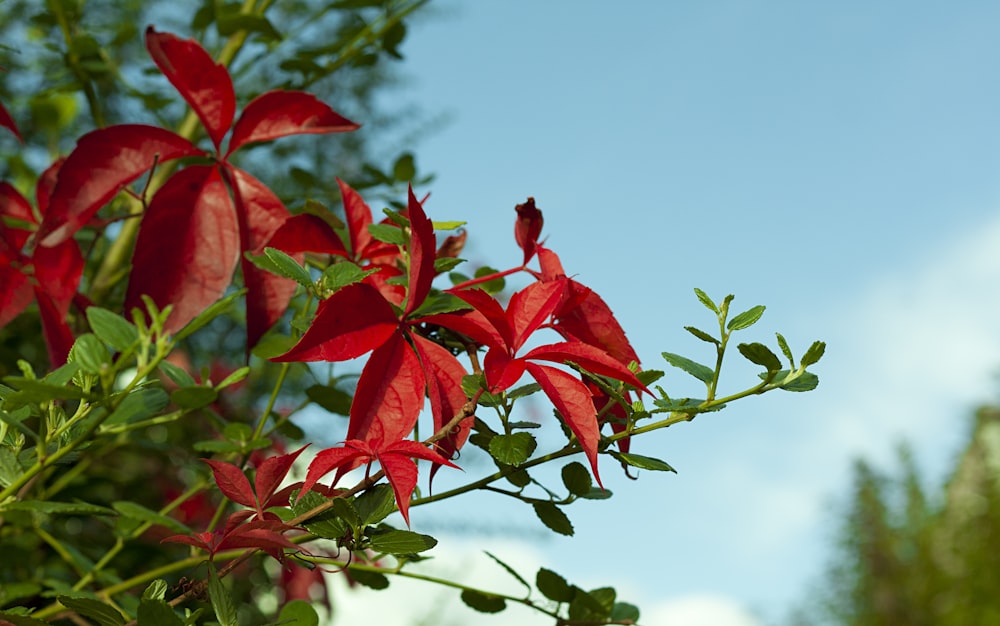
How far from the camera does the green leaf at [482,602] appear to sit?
59 centimetres

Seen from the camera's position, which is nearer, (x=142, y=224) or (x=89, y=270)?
(x=142, y=224)

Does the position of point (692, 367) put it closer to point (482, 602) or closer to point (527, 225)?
point (527, 225)

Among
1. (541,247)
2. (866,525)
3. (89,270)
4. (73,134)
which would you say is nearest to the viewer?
(541,247)

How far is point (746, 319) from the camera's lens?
422 mm

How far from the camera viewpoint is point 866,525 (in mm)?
5699

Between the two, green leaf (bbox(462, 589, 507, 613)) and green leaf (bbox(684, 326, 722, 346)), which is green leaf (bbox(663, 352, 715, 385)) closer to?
green leaf (bbox(684, 326, 722, 346))

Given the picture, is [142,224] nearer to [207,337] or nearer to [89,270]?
[89,270]

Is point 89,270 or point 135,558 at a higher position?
point 89,270

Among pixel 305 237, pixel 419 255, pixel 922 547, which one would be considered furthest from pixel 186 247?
pixel 922 547

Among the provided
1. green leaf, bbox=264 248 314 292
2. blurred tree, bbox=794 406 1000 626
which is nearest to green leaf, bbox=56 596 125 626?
green leaf, bbox=264 248 314 292

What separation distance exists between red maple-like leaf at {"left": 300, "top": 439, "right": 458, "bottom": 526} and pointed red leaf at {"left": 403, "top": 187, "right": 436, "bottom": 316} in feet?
0.24

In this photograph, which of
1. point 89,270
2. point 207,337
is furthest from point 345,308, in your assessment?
point 207,337

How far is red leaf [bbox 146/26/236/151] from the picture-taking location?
1.81 ft

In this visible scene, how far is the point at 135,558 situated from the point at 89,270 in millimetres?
286
